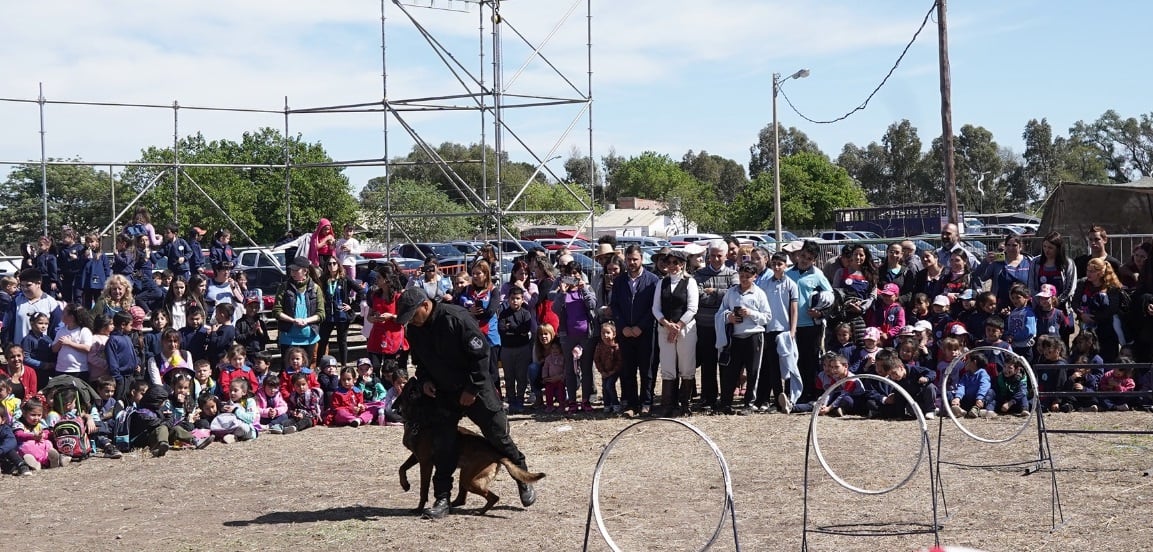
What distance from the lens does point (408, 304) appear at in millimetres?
7715

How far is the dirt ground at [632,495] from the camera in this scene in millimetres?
7270

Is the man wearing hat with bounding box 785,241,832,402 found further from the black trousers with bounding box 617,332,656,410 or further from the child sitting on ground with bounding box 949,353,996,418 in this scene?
the black trousers with bounding box 617,332,656,410

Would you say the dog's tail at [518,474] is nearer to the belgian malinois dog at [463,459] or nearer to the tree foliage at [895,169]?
the belgian malinois dog at [463,459]

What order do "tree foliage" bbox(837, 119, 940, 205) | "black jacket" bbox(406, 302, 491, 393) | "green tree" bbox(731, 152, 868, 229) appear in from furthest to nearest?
"tree foliage" bbox(837, 119, 940, 205)
"green tree" bbox(731, 152, 868, 229)
"black jacket" bbox(406, 302, 491, 393)

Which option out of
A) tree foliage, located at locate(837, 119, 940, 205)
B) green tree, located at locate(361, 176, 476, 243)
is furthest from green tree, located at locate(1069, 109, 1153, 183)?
green tree, located at locate(361, 176, 476, 243)

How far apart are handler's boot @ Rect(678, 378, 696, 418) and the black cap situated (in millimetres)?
4978

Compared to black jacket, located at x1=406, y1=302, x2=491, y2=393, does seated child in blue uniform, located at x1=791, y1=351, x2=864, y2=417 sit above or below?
below

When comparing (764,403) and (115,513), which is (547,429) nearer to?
(764,403)

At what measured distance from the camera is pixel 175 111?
691 inches

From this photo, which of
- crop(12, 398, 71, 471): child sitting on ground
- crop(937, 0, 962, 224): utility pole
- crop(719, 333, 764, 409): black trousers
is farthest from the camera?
crop(937, 0, 962, 224): utility pole

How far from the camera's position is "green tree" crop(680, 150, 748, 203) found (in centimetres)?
11769

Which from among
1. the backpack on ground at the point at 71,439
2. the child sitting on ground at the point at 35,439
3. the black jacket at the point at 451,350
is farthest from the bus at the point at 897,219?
the black jacket at the point at 451,350

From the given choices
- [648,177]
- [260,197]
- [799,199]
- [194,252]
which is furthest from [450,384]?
[648,177]

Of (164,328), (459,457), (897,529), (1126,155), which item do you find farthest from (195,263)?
(1126,155)
